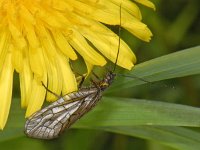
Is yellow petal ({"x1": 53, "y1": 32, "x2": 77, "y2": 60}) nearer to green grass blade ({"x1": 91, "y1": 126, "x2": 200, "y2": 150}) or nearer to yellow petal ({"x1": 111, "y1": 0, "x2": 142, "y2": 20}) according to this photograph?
yellow petal ({"x1": 111, "y1": 0, "x2": 142, "y2": 20})

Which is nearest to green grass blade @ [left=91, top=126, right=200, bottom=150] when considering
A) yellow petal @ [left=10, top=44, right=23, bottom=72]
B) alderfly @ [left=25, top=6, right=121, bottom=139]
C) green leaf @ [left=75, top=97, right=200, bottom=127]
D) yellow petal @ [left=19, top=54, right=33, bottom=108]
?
green leaf @ [left=75, top=97, right=200, bottom=127]

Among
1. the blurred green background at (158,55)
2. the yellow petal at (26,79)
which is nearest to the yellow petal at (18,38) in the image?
the yellow petal at (26,79)

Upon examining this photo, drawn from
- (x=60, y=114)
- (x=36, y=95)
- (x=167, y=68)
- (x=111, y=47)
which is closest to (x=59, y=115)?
(x=60, y=114)

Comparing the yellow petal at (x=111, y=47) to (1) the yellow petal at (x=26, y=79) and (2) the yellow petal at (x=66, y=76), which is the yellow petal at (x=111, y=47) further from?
(1) the yellow petal at (x=26, y=79)

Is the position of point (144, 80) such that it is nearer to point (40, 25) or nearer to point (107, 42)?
point (107, 42)

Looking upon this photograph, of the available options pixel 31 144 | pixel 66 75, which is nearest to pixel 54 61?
pixel 66 75

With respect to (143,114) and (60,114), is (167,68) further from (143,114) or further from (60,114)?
(60,114)
